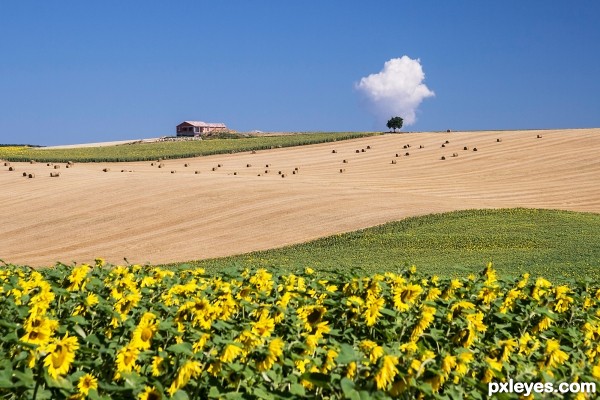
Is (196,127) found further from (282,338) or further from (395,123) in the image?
(282,338)

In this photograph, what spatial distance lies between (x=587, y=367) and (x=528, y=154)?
54.2 metres

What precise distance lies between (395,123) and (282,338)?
91.7 meters

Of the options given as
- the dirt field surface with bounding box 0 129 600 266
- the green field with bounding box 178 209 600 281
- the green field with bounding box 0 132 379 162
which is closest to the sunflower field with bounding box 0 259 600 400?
the green field with bounding box 178 209 600 281

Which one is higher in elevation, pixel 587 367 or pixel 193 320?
pixel 193 320

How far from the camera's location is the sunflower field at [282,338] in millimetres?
4773

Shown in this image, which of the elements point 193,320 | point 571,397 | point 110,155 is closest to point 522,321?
point 571,397

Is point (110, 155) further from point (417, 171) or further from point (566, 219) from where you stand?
point (566, 219)

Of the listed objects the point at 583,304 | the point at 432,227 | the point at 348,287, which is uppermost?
the point at 348,287

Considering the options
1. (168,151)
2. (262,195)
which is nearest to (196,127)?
(168,151)

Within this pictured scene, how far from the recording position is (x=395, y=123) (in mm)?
96312

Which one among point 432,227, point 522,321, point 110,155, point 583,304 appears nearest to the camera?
point 522,321

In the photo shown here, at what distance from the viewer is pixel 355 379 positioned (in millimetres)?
4516

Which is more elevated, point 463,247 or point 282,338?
point 282,338

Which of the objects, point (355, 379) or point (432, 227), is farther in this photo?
point (432, 227)
